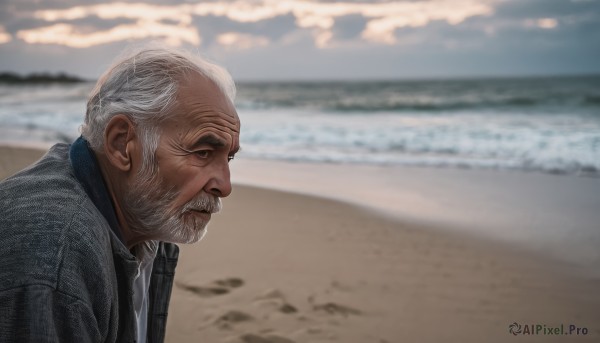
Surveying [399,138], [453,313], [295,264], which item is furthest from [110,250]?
[399,138]

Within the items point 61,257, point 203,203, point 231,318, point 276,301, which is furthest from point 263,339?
point 61,257

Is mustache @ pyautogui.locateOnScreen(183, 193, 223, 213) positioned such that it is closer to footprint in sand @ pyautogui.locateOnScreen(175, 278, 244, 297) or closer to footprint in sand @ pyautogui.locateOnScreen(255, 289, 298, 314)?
footprint in sand @ pyautogui.locateOnScreen(255, 289, 298, 314)

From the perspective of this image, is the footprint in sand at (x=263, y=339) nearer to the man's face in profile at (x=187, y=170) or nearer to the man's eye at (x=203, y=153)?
the man's face in profile at (x=187, y=170)

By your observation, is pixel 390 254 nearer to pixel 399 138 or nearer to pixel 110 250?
pixel 110 250

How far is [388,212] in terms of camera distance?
617 cm

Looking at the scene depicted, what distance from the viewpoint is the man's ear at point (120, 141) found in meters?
1.48

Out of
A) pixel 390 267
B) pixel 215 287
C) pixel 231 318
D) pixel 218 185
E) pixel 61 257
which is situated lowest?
pixel 61 257

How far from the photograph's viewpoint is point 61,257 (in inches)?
44.3

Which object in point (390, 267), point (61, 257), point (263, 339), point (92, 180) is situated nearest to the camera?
point (61, 257)

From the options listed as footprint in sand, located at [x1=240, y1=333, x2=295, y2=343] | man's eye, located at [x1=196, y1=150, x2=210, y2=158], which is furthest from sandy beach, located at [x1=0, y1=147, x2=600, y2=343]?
man's eye, located at [x1=196, y1=150, x2=210, y2=158]

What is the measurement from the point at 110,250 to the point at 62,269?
21 cm

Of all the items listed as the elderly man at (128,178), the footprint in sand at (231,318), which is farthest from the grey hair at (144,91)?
the footprint in sand at (231,318)

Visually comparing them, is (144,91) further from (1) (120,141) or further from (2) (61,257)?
(2) (61,257)

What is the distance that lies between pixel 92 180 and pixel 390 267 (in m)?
3.49
